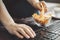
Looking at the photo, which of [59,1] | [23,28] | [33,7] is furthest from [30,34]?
[59,1]

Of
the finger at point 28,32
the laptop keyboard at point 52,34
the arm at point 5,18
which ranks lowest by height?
the laptop keyboard at point 52,34

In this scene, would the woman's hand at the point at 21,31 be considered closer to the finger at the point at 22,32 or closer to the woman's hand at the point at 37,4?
the finger at the point at 22,32

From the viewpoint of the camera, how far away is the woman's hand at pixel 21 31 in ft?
2.12

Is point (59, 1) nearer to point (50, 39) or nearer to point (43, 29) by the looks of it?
point (43, 29)

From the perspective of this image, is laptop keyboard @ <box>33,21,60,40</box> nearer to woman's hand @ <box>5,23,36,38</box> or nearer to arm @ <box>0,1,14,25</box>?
woman's hand @ <box>5,23,36,38</box>

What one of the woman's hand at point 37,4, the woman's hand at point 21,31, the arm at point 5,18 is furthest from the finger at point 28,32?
the woman's hand at point 37,4

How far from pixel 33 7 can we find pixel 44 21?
0.29m

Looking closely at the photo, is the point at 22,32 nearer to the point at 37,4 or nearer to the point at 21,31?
the point at 21,31

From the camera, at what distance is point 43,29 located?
0.73m

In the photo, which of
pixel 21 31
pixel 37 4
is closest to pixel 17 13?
pixel 37 4

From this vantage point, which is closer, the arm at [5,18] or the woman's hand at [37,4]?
the arm at [5,18]

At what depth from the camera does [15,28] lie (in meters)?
0.69

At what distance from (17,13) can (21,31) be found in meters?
0.38

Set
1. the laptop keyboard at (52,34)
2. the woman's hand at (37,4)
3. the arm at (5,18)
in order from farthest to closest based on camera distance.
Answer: the woman's hand at (37,4) → the arm at (5,18) → the laptop keyboard at (52,34)
